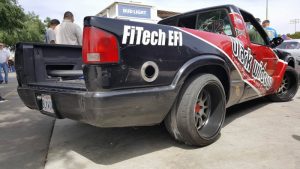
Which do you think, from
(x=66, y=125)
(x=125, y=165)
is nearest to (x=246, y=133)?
(x=125, y=165)

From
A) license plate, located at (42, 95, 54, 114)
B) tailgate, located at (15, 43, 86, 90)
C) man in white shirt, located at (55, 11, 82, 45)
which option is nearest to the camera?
license plate, located at (42, 95, 54, 114)

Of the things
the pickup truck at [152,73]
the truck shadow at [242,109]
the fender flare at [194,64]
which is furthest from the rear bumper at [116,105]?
the truck shadow at [242,109]

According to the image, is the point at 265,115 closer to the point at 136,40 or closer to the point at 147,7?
the point at 136,40

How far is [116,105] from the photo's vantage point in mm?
2348

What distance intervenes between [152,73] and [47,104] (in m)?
1.17

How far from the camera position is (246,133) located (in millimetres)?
3477

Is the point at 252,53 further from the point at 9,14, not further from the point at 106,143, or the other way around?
the point at 9,14

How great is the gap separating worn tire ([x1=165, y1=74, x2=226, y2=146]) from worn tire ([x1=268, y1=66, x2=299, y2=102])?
2523 mm

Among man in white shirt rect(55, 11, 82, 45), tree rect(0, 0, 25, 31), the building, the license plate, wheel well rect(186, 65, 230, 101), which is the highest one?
the building

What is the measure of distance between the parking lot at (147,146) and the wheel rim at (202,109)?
0.28 meters

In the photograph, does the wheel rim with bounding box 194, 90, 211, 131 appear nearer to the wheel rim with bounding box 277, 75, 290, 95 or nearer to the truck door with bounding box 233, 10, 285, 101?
the truck door with bounding box 233, 10, 285, 101

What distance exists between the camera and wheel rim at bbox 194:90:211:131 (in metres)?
3.14

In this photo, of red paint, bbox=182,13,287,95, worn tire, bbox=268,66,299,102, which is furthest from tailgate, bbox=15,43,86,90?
worn tire, bbox=268,66,299,102

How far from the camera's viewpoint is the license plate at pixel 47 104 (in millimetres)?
2840
